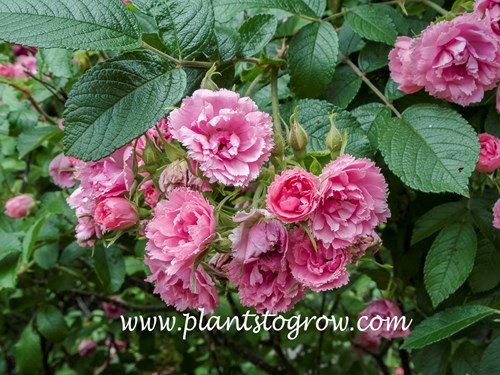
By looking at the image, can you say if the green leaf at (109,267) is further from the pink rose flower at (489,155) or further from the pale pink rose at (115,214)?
the pink rose flower at (489,155)

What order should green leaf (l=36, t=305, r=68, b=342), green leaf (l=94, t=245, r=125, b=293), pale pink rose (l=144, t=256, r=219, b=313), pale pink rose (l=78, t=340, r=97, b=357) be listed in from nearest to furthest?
pale pink rose (l=144, t=256, r=219, b=313) → green leaf (l=94, t=245, r=125, b=293) → green leaf (l=36, t=305, r=68, b=342) → pale pink rose (l=78, t=340, r=97, b=357)

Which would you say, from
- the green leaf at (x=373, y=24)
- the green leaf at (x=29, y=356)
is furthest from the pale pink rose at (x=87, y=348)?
the green leaf at (x=373, y=24)

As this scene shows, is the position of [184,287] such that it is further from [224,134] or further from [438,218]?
[438,218]

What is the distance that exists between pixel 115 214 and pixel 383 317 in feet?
2.10

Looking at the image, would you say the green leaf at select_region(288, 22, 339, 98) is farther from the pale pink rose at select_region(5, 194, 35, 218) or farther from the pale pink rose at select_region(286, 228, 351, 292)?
the pale pink rose at select_region(5, 194, 35, 218)

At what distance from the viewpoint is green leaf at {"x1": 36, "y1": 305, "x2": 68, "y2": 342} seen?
159cm

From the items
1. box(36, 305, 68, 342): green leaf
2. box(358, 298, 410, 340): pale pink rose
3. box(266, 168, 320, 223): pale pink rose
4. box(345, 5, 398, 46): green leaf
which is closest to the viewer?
box(266, 168, 320, 223): pale pink rose

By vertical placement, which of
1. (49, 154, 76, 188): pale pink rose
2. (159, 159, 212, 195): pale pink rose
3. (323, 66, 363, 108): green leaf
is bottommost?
(49, 154, 76, 188): pale pink rose

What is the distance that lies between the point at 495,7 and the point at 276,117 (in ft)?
1.17

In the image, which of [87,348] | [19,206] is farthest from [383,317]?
[87,348]

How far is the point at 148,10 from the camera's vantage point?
772mm

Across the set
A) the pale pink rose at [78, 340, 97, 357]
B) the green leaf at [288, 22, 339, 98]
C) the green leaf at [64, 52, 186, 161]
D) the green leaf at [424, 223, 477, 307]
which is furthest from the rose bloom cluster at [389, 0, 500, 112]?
Result: the pale pink rose at [78, 340, 97, 357]

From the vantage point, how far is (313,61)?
36.4 inches

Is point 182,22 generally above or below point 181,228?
above
